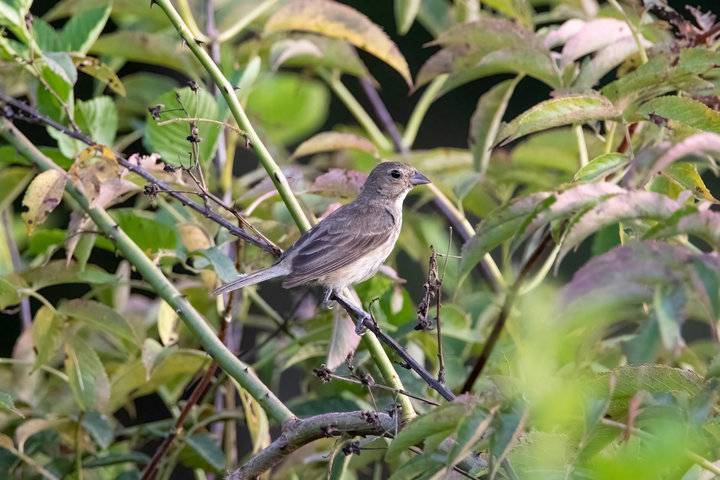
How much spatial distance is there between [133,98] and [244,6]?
776 millimetres

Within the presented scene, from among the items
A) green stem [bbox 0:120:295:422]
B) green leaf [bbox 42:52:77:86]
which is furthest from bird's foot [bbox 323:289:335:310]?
green leaf [bbox 42:52:77:86]

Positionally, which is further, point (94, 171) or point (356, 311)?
point (356, 311)

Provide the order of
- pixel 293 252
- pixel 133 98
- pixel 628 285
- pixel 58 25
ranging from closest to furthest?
1. pixel 628 285
2. pixel 293 252
3. pixel 133 98
4. pixel 58 25

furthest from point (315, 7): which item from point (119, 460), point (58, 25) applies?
point (58, 25)

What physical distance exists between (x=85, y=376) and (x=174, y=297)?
506 mm

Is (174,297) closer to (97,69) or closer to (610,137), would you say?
(97,69)

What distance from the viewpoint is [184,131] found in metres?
2.58

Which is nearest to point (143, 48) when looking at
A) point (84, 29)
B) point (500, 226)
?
point (84, 29)

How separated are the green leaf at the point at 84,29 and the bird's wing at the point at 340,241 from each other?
3.25 feet

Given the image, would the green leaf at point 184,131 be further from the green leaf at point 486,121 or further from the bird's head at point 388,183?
the bird's head at point 388,183

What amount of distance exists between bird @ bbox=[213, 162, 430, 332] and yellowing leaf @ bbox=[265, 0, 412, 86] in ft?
1.75

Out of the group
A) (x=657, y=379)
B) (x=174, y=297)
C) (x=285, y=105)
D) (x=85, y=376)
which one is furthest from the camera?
(x=285, y=105)

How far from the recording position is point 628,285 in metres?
1.38

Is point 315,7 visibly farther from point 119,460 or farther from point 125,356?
point 119,460
